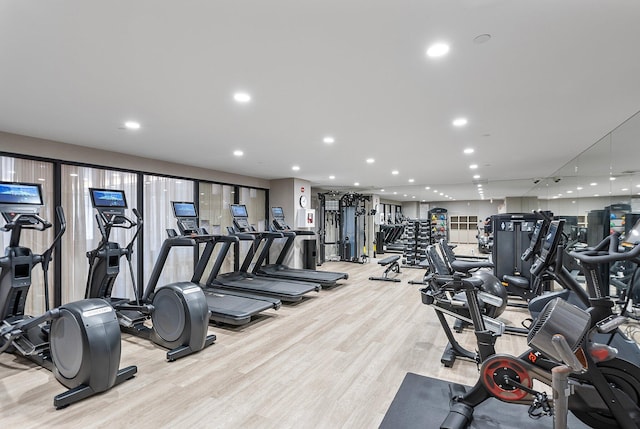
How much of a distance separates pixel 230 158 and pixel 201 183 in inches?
60.9

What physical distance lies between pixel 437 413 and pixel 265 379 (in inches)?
56.9

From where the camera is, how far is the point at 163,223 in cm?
596

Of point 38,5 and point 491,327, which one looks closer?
point 38,5

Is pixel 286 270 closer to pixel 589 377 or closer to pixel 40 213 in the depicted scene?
pixel 40 213

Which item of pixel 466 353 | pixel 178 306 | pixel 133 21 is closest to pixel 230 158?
pixel 178 306

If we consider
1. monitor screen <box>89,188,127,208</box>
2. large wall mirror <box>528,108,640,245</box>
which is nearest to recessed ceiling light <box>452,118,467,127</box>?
large wall mirror <box>528,108,640,245</box>

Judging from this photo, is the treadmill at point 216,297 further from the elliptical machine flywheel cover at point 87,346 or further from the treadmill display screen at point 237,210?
the elliptical machine flywheel cover at point 87,346

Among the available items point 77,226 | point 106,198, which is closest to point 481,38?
point 106,198

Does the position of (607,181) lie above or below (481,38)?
below

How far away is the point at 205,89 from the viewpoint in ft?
8.79

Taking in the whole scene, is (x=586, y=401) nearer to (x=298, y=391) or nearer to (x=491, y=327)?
(x=491, y=327)

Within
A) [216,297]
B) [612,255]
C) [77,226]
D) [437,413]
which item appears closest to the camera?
[612,255]

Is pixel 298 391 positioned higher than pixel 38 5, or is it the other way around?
pixel 38 5

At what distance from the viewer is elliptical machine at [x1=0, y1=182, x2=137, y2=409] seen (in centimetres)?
248
